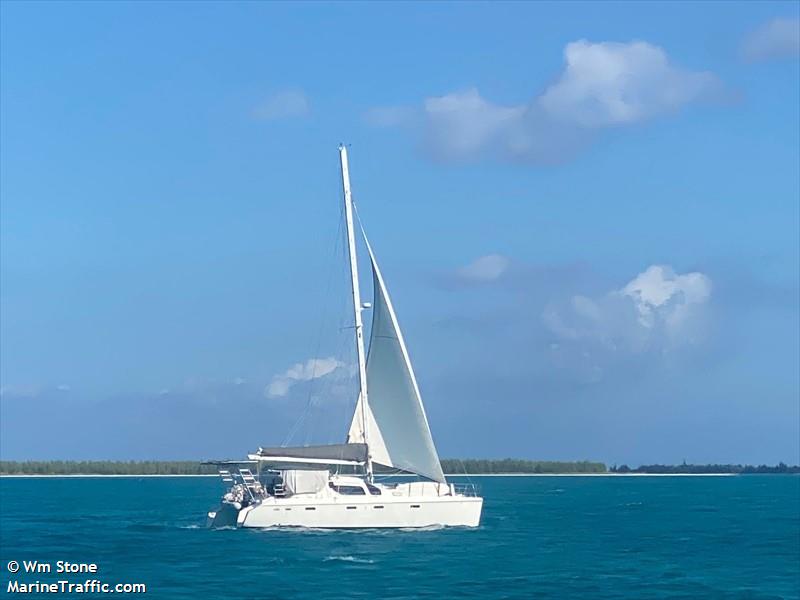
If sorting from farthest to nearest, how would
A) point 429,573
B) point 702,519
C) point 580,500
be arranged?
point 580,500 < point 702,519 < point 429,573

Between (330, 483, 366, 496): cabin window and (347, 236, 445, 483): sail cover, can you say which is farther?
(347, 236, 445, 483): sail cover

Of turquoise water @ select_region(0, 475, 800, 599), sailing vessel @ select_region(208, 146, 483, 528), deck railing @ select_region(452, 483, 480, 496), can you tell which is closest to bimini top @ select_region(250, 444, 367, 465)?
sailing vessel @ select_region(208, 146, 483, 528)

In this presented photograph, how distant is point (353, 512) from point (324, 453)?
12.7 feet

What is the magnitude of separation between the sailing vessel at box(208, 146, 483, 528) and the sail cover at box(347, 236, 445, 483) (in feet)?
0.14

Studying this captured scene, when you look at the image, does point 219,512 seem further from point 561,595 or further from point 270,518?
point 561,595

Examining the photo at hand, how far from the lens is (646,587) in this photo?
37.4 m

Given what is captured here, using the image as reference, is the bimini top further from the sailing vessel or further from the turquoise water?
the turquoise water

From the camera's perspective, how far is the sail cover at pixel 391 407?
51625 millimetres

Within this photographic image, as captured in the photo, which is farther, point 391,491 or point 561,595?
point 391,491

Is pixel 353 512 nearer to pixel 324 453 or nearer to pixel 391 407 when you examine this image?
pixel 324 453

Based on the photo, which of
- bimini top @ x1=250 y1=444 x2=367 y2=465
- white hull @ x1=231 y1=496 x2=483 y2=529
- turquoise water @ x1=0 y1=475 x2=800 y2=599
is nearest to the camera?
turquoise water @ x1=0 y1=475 x2=800 y2=599

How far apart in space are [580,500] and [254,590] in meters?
67.8

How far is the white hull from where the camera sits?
48.4 metres

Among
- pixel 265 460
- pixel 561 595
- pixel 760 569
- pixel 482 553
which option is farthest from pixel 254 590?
pixel 760 569
